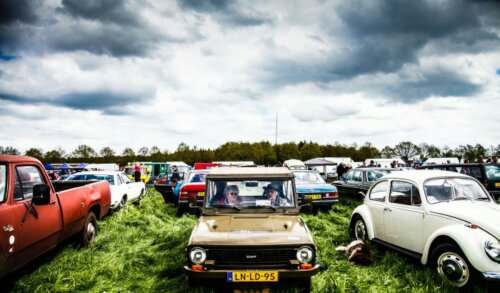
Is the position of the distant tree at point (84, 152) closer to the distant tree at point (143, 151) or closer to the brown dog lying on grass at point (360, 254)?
the distant tree at point (143, 151)

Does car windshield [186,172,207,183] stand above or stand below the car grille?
above

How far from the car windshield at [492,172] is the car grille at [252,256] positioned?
37.1 feet

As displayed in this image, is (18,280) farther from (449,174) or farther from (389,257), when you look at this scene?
(449,174)

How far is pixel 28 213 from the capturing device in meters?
4.69

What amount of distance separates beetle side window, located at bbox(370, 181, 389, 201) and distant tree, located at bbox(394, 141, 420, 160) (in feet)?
361

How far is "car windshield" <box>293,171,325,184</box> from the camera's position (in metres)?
12.5

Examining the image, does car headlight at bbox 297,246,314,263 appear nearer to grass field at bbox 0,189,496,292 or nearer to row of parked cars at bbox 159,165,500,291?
row of parked cars at bbox 159,165,500,291

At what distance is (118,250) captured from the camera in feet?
22.6

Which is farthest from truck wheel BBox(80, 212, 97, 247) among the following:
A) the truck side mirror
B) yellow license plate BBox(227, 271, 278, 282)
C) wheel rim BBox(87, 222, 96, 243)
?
yellow license plate BBox(227, 271, 278, 282)

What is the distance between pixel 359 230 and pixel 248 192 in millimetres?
3408

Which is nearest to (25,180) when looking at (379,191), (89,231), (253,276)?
(89,231)

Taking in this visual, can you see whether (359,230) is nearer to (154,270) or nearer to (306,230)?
(306,230)

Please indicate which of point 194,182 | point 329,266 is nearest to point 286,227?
point 329,266

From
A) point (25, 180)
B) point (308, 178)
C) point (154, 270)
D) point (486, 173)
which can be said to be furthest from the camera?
point (308, 178)
